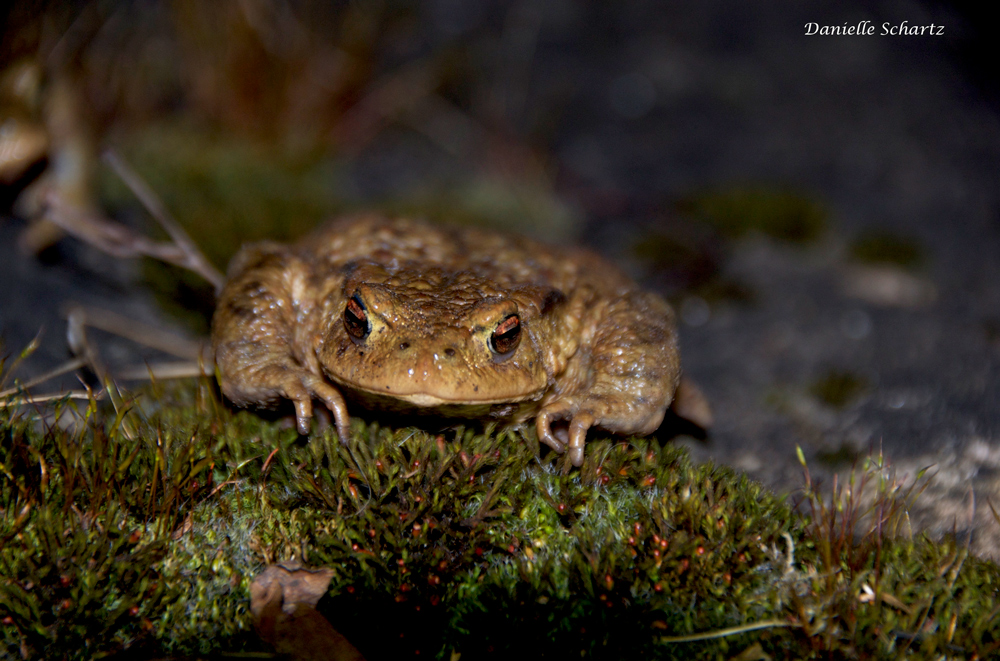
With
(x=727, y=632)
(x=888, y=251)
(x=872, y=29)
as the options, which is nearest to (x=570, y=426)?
(x=727, y=632)

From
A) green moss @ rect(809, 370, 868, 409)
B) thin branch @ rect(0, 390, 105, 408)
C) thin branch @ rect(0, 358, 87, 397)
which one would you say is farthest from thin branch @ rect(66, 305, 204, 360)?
green moss @ rect(809, 370, 868, 409)

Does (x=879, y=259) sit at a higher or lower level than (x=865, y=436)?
higher

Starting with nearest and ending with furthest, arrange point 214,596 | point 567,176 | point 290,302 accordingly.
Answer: point 214,596 → point 290,302 → point 567,176

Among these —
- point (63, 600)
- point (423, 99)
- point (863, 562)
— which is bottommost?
point (63, 600)

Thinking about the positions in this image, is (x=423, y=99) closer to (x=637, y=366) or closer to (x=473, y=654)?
(x=637, y=366)

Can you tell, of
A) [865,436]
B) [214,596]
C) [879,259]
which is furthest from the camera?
[879,259]

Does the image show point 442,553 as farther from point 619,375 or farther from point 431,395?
point 619,375

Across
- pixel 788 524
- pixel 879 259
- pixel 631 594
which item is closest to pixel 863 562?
pixel 788 524

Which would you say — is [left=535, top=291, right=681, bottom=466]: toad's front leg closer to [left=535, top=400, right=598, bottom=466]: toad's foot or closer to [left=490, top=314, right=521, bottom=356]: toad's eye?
[left=535, top=400, right=598, bottom=466]: toad's foot
